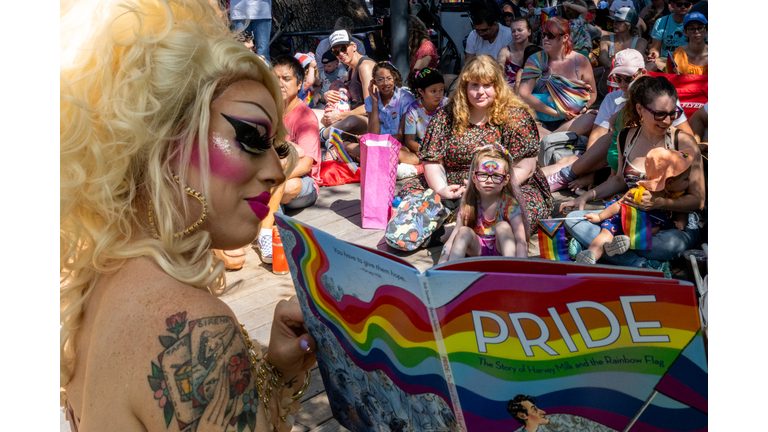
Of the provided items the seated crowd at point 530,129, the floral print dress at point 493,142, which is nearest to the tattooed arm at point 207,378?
the seated crowd at point 530,129

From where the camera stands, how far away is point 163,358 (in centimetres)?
119

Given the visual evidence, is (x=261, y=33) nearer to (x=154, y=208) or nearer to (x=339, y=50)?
(x=339, y=50)

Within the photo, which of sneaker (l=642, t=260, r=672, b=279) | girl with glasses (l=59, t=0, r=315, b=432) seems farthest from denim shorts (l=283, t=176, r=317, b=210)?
girl with glasses (l=59, t=0, r=315, b=432)

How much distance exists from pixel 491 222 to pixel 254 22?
16.6ft

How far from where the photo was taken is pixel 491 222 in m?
3.97

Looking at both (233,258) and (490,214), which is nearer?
(490,214)

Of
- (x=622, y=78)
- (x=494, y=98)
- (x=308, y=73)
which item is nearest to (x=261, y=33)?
(x=308, y=73)

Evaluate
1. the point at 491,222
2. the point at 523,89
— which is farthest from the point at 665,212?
the point at 523,89

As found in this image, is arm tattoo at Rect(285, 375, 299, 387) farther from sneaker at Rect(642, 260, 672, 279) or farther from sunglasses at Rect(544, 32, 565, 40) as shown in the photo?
sunglasses at Rect(544, 32, 565, 40)

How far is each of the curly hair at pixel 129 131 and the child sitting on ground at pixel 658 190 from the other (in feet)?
9.95

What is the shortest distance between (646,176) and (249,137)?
3.41m

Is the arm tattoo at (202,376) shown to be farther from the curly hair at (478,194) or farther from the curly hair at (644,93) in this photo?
the curly hair at (644,93)

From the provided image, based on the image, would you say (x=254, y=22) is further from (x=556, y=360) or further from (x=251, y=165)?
(x=556, y=360)

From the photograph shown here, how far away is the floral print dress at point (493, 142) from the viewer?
179 inches
